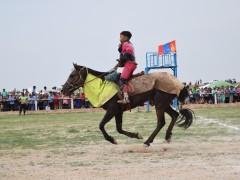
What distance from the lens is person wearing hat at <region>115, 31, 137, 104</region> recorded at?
13.6m

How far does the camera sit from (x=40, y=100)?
44.6m

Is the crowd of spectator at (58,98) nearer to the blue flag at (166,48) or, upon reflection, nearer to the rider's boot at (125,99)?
the blue flag at (166,48)

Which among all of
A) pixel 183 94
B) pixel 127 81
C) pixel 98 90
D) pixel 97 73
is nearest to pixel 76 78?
pixel 97 73

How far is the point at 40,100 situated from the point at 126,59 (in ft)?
104

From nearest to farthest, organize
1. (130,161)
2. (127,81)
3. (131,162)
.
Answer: (131,162) → (130,161) → (127,81)

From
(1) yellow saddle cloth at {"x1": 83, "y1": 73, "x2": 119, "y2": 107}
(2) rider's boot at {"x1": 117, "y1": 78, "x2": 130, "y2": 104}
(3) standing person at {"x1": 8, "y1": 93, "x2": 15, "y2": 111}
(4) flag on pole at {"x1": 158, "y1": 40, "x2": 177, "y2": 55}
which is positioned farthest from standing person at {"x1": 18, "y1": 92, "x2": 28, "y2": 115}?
(2) rider's boot at {"x1": 117, "y1": 78, "x2": 130, "y2": 104}

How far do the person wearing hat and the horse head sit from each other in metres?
1.08

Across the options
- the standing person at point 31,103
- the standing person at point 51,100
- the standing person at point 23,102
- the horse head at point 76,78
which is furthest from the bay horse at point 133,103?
the standing person at point 51,100

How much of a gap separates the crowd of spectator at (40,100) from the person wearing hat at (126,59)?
31.0 metres

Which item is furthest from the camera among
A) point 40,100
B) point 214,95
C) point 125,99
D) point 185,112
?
point 214,95

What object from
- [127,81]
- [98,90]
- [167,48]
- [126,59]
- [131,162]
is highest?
[167,48]

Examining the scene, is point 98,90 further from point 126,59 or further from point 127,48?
point 127,48

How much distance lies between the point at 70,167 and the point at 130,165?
109 cm

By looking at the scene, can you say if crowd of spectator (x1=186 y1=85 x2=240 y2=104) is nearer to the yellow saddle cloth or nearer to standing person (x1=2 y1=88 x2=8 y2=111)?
standing person (x1=2 y1=88 x2=8 y2=111)
